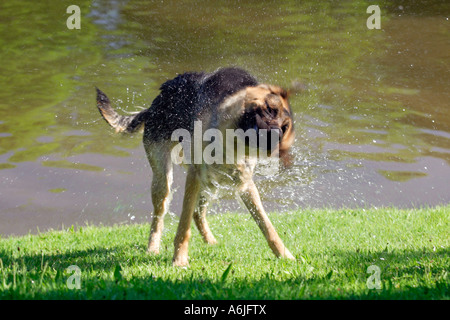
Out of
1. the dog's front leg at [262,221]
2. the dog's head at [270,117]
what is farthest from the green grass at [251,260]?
the dog's head at [270,117]

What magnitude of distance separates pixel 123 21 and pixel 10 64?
15.0ft

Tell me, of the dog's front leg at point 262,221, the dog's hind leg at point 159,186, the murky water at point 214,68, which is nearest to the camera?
the dog's front leg at point 262,221

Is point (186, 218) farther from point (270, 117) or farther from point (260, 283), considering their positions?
point (270, 117)

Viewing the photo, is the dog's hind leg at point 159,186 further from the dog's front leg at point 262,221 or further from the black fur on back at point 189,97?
the dog's front leg at point 262,221

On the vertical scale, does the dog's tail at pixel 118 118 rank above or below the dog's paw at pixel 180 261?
above

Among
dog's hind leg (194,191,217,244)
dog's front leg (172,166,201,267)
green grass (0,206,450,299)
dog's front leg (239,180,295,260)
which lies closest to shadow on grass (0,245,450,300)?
green grass (0,206,450,299)

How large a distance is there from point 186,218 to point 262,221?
694 mm

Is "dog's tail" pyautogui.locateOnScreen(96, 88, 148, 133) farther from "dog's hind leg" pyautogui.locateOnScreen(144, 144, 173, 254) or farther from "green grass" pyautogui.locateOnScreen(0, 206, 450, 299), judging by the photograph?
"green grass" pyautogui.locateOnScreen(0, 206, 450, 299)

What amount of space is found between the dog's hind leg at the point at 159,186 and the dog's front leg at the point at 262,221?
44.2 inches

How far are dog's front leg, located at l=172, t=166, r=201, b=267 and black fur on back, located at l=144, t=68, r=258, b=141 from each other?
20.6 inches

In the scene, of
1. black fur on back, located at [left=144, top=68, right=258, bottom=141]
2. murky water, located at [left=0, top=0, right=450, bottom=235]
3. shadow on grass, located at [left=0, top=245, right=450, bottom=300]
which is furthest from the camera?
murky water, located at [left=0, top=0, right=450, bottom=235]

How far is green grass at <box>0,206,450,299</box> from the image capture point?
3.78 meters

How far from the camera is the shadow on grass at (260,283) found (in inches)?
145

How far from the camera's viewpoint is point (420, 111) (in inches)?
479
